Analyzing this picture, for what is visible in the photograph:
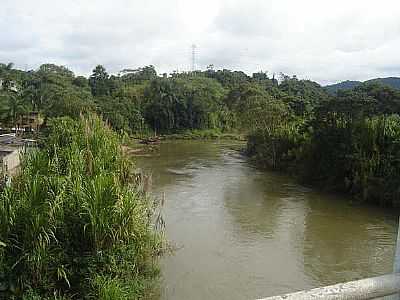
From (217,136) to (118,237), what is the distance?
121 feet

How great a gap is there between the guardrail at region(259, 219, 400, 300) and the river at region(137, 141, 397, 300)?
6029 millimetres

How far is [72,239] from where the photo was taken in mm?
5895

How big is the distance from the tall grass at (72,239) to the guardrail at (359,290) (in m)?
4.53

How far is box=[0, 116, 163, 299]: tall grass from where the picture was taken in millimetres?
5355

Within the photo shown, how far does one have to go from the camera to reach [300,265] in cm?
896

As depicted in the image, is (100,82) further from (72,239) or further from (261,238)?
(72,239)

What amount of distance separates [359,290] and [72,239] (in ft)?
17.1

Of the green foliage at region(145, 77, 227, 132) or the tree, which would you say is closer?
the green foliage at region(145, 77, 227, 132)

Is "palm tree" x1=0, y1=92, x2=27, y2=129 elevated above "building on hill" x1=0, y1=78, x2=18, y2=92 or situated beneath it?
situated beneath

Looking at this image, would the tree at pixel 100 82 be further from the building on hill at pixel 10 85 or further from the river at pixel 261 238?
the river at pixel 261 238

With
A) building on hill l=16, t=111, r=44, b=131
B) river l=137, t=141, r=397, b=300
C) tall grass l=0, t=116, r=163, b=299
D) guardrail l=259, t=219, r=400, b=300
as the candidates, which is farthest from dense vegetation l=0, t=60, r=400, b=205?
guardrail l=259, t=219, r=400, b=300

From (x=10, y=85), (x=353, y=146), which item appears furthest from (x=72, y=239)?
(x=10, y=85)

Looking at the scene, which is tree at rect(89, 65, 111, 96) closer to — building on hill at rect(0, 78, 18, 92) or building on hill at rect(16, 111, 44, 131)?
building on hill at rect(0, 78, 18, 92)

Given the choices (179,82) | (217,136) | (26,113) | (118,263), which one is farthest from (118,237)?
(179,82)
